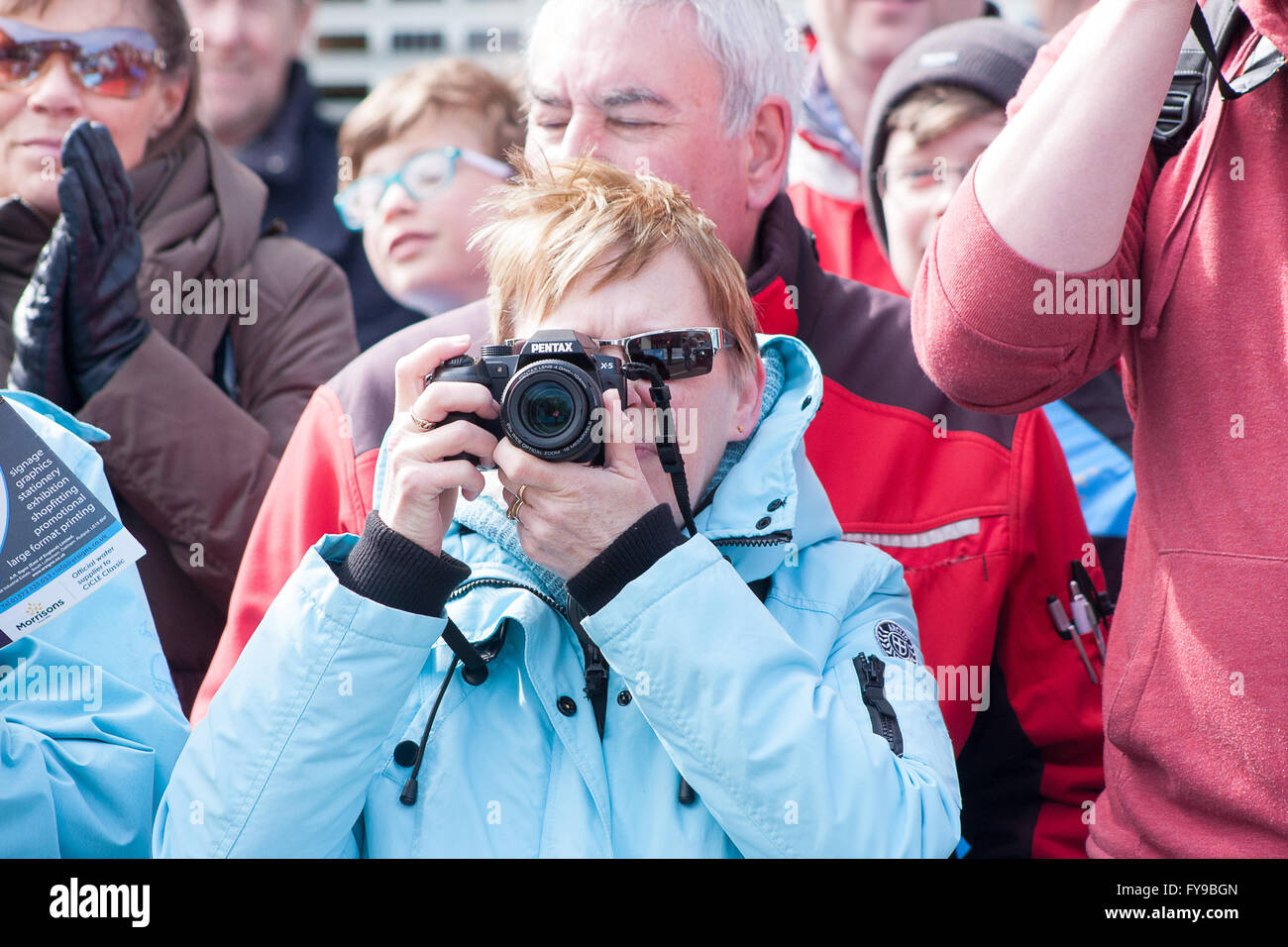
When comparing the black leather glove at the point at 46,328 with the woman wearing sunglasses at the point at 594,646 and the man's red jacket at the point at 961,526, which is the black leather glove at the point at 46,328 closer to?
the man's red jacket at the point at 961,526

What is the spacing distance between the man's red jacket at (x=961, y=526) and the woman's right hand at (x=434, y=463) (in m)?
0.49

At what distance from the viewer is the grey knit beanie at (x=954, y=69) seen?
8.62 ft

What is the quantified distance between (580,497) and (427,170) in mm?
1872

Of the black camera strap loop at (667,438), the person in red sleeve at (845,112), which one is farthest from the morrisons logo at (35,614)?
the person in red sleeve at (845,112)

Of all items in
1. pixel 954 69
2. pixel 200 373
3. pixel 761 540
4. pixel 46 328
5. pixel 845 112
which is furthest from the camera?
pixel 845 112

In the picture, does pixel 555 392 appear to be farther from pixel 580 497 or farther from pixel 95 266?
pixel 95 266

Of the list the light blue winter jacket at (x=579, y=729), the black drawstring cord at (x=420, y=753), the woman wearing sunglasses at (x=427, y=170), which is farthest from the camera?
the woman wearing sunglasses at (x=427, y=170)

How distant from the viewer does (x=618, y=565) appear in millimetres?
1366

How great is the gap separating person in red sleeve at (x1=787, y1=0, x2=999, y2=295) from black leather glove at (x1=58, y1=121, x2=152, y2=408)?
1.57 meters

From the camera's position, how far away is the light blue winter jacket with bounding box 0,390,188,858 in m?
1.40

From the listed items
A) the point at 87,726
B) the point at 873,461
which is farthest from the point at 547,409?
the point at 873,461

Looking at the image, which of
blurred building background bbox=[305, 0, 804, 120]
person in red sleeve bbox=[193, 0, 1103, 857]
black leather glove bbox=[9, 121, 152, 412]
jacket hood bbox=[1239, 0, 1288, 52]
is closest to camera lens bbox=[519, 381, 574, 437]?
person in red sleeve bbox=[193, 0, 1103, 857]

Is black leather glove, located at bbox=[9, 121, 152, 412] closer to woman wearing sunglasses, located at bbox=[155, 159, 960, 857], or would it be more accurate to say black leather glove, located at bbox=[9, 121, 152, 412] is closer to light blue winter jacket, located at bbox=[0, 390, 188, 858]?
light blue winter jacket, located at bbox=[0, 390, 188, 858]
